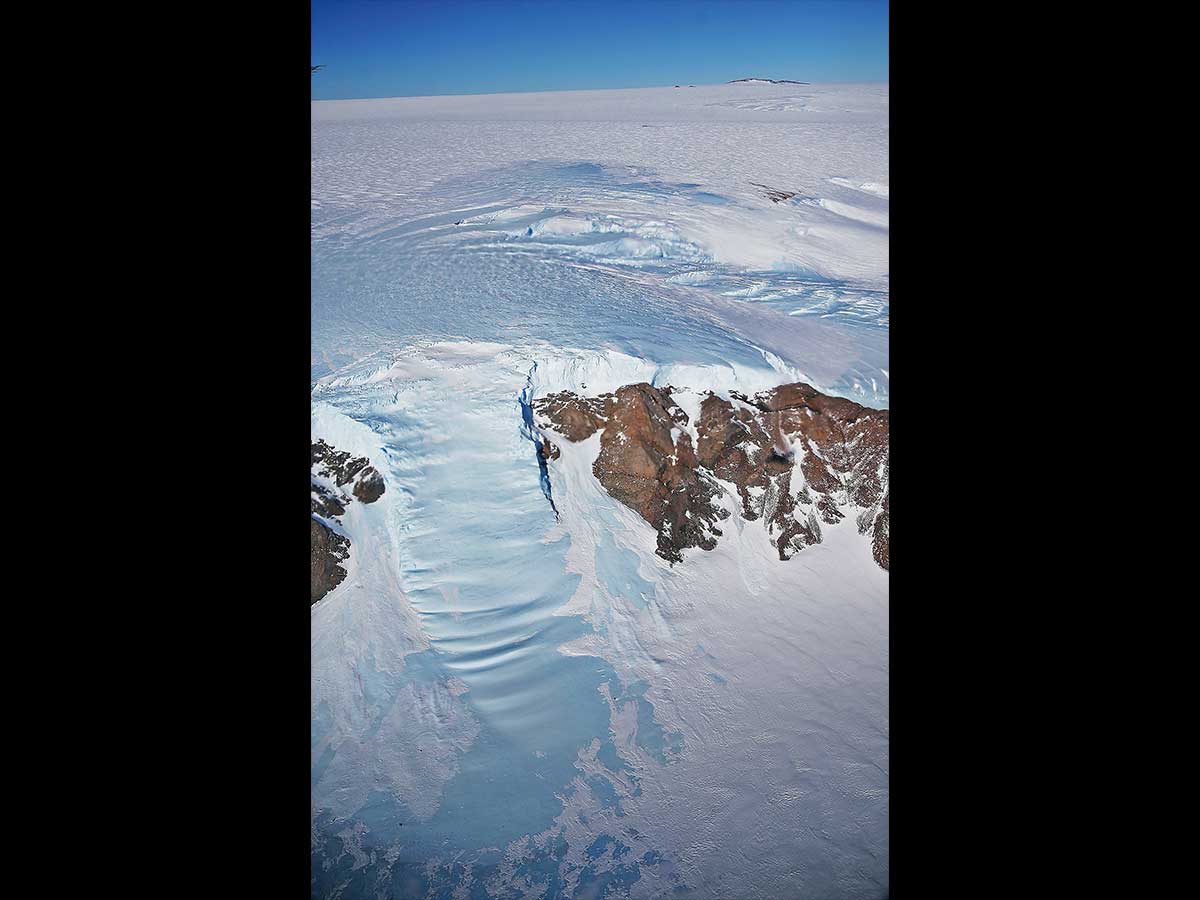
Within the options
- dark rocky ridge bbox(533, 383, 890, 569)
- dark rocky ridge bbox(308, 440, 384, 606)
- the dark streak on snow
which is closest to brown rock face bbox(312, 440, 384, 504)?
dark rocky ridge bbox(308, 440, 384, 606)

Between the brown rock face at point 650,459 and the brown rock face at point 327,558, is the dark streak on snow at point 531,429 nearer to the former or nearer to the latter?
the brown rock face at point 650,459

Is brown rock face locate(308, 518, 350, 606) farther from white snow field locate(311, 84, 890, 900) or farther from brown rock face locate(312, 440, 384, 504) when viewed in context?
brown rock face locate(312, 440, 384, 504)

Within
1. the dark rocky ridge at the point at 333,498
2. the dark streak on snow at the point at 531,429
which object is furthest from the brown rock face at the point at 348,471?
the dark streak on snow at the point at 531,429

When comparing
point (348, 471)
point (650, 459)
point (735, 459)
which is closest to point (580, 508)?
point (650, 459)
